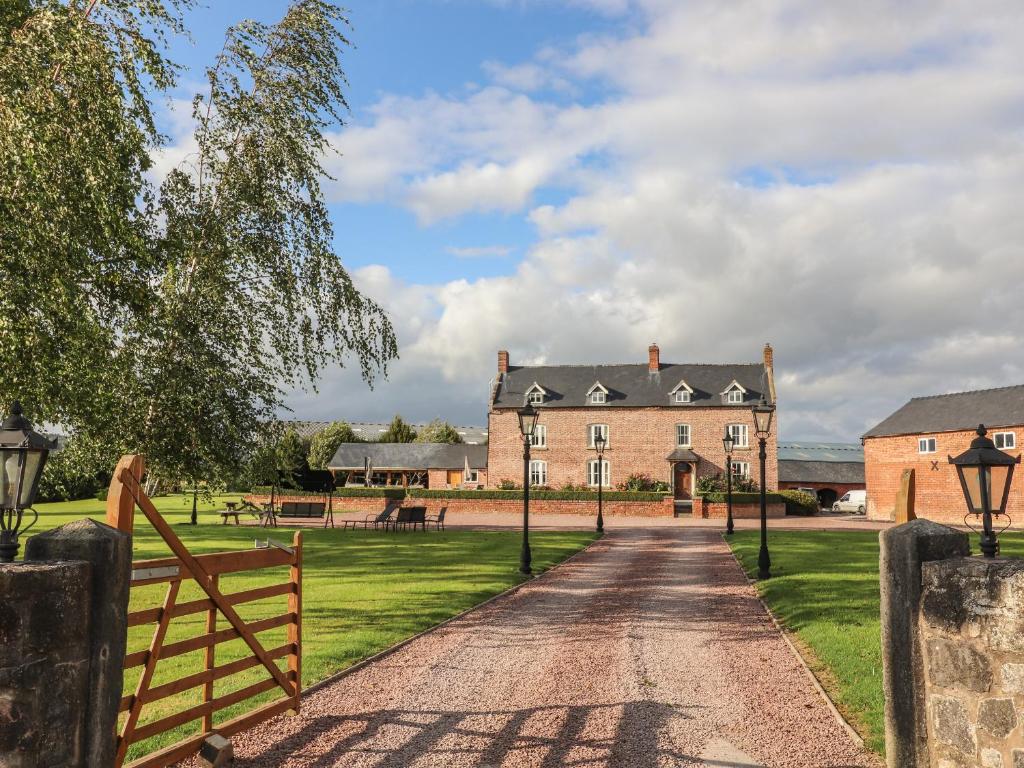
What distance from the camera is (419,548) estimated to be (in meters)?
21.5

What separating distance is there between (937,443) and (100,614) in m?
43.9

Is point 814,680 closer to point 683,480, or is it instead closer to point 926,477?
point 926,477

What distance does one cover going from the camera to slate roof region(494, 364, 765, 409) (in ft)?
164

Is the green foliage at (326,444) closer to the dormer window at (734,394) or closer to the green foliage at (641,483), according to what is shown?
the green foliage at (641,483)

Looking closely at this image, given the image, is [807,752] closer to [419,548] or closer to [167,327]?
[167,327]

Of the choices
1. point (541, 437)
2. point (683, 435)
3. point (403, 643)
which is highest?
point (683, 435)

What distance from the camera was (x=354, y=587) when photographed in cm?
1403

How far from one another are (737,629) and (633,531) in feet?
61.4

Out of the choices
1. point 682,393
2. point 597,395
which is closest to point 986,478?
point 682,393

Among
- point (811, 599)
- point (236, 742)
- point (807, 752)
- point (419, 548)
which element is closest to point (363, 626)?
point (236, 742)

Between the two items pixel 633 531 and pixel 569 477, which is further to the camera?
pixel 569 477

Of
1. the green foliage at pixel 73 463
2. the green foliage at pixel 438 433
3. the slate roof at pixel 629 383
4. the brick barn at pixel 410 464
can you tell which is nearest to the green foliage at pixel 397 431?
the green foliage at pixel 438 433

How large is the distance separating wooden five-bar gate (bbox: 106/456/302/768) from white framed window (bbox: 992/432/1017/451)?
39.6 metres

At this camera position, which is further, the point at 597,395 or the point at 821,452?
the point at 821,452
